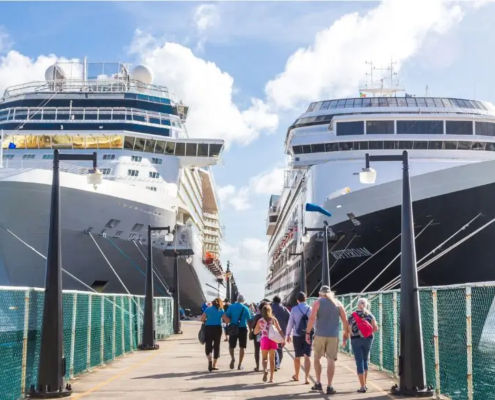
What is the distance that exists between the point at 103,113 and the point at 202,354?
21.3 meters

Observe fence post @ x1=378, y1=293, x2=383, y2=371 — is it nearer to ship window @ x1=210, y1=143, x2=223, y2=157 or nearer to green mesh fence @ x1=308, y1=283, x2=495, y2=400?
green mesh fence @ x1=308, y1=283, x2=495, y2=400

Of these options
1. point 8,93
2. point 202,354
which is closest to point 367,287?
point 202,354

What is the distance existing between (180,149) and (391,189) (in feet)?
44.9

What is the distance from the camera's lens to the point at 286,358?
17.1 meters

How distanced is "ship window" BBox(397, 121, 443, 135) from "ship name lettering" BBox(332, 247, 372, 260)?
8346 mm

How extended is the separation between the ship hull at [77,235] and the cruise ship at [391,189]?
7129 millimetres

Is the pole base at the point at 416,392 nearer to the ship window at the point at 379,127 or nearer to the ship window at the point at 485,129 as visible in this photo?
the ship window at the point at 485,129

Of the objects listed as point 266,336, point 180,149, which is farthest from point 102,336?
point 180,149

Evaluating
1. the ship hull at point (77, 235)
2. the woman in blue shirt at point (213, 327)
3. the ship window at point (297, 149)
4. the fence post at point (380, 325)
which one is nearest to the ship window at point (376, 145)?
the ship window at point (297, 149)

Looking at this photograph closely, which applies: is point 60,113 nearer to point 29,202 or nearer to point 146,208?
point 146,208

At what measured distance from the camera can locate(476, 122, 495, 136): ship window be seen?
113 feet

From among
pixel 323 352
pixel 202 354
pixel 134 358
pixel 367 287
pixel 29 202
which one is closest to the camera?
pixel 323 352

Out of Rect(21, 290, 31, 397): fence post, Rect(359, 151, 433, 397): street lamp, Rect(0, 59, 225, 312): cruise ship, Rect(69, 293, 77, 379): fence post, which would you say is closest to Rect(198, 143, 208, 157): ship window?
Rect(0, 59, 225, 312): cruise ship

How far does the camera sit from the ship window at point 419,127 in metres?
34.9
